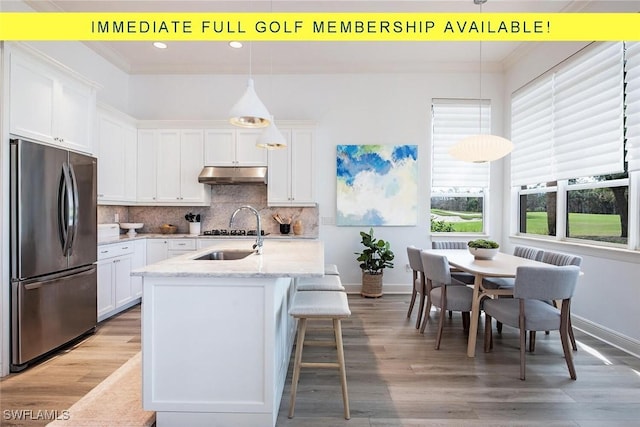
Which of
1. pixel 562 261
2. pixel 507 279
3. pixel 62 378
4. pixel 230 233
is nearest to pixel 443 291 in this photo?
pixel 507 279

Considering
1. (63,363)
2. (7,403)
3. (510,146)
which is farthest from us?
(510,146)

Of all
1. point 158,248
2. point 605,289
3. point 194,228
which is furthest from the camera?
point 194,228

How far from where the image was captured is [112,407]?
2080 mm

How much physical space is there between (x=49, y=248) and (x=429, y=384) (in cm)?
328

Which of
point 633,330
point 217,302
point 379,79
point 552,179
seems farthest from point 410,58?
point 217,302

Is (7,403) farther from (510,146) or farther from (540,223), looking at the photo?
(540,223)

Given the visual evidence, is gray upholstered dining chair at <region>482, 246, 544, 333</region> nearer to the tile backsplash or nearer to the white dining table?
the white dining table

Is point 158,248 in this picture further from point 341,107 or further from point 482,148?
point 482,148

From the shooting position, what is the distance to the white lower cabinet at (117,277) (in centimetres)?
358

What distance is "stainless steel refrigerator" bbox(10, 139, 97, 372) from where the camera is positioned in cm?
250

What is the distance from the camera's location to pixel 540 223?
4.30 metres

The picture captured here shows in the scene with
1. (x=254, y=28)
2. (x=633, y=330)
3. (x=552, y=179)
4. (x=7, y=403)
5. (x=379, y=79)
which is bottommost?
(x=7, y=403)

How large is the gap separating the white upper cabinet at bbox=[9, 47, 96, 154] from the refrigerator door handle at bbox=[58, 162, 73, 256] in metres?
0.34

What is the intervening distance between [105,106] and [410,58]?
416 cm
